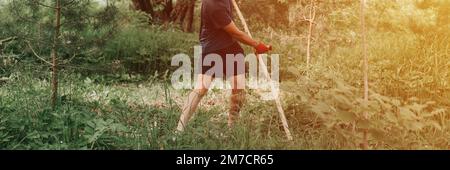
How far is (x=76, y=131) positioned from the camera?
568 centimetres

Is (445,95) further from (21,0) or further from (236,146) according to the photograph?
(21,0)

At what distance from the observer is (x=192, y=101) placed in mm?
6078

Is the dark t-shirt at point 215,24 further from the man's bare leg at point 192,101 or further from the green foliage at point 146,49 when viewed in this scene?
the green foliage at point 146,49

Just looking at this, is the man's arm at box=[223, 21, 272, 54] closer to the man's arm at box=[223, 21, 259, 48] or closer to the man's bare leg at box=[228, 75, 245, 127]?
the man's arm at box=[223, 21, 259, 48]

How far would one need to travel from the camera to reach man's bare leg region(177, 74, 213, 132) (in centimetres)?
595

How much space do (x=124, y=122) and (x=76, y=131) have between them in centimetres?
63

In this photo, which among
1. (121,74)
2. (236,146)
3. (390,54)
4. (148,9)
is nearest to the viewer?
(236,146)

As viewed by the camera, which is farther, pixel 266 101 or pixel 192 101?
pixel 266 101

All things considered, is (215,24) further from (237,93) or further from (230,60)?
(237,93)

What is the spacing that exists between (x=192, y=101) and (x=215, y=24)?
0.78 metres

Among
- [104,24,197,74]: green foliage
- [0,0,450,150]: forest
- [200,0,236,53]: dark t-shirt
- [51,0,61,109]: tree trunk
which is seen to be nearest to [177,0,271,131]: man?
[200,0,236,53]: dark t-shirt

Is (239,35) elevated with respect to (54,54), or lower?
elevated

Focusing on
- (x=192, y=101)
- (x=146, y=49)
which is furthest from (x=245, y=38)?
(x=146, y=49)
